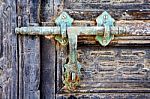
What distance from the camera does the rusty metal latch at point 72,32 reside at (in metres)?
1.39

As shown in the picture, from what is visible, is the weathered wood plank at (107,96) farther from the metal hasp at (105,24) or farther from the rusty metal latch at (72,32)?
the metal hasp at (105,24)

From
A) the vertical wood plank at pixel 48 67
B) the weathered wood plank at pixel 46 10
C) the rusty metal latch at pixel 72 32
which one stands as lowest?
the vertical wood plank at pixel 48 67

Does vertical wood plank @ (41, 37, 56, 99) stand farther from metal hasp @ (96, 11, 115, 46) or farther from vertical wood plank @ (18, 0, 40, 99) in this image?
metal hasp @ (96, 11, 115, 46)

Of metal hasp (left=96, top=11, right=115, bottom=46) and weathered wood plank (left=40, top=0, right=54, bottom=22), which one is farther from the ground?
weathered wood plank (left=40, top=0, right=54, bottom=22)

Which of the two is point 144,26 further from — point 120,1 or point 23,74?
point 23,74

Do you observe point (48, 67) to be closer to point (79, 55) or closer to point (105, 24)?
point (79, 55)

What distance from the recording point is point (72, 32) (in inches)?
54.9

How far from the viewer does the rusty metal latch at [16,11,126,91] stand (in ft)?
4.57

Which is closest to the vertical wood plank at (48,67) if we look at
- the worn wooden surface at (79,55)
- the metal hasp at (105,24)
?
the worn wooden surface at (79,55)

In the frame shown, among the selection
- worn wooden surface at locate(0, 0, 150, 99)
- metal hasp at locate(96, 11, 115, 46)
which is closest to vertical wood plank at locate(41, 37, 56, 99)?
worn wooden surface at locate(0, 0, 150, 99)

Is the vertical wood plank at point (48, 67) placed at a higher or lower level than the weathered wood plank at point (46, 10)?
lower

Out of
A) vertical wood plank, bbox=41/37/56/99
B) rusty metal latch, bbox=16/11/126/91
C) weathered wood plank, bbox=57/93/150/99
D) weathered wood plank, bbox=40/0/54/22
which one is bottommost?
weathered wood plank, bbox=57/93/150/99

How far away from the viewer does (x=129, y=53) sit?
1446 mm

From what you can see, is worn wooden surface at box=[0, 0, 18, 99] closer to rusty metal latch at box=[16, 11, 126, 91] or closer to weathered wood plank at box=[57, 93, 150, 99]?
rusty metal latch at box=[16, 11, 126, 91]
